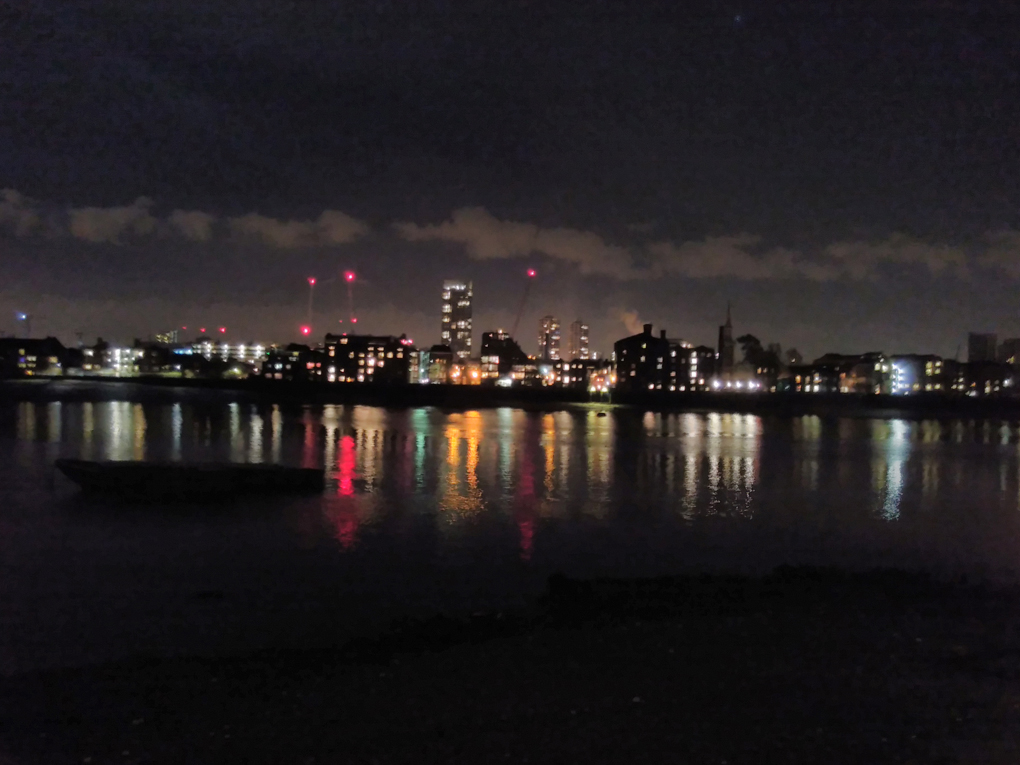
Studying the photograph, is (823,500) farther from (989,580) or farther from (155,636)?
(155,636)

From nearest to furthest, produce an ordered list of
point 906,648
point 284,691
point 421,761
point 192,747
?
point 421,761, point 192,747, point 284,691, point 906,648

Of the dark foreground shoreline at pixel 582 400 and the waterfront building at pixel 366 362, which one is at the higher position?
the waterfront building at pixel 366 362

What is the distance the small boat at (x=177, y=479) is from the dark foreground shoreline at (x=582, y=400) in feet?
184

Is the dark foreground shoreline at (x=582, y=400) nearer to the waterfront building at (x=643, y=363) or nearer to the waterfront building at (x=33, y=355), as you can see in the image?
the waterfront building at (x=643, y=363)

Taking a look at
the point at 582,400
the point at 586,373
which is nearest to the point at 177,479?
the point at 582,400

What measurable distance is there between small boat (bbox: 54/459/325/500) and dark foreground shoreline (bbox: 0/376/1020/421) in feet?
184

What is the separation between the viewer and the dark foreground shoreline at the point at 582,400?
268 feet

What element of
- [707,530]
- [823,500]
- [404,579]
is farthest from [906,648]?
[823,500]

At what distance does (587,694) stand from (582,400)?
88.9 meters

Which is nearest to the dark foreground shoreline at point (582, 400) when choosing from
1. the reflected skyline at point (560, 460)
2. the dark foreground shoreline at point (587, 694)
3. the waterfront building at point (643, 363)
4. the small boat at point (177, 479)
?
the reflected skyline at point (560, 460)

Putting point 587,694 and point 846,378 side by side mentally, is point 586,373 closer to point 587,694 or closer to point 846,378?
point 846,378

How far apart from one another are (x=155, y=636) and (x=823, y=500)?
1781 cm

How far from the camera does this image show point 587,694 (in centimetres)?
579

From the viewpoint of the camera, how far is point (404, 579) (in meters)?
11.5
